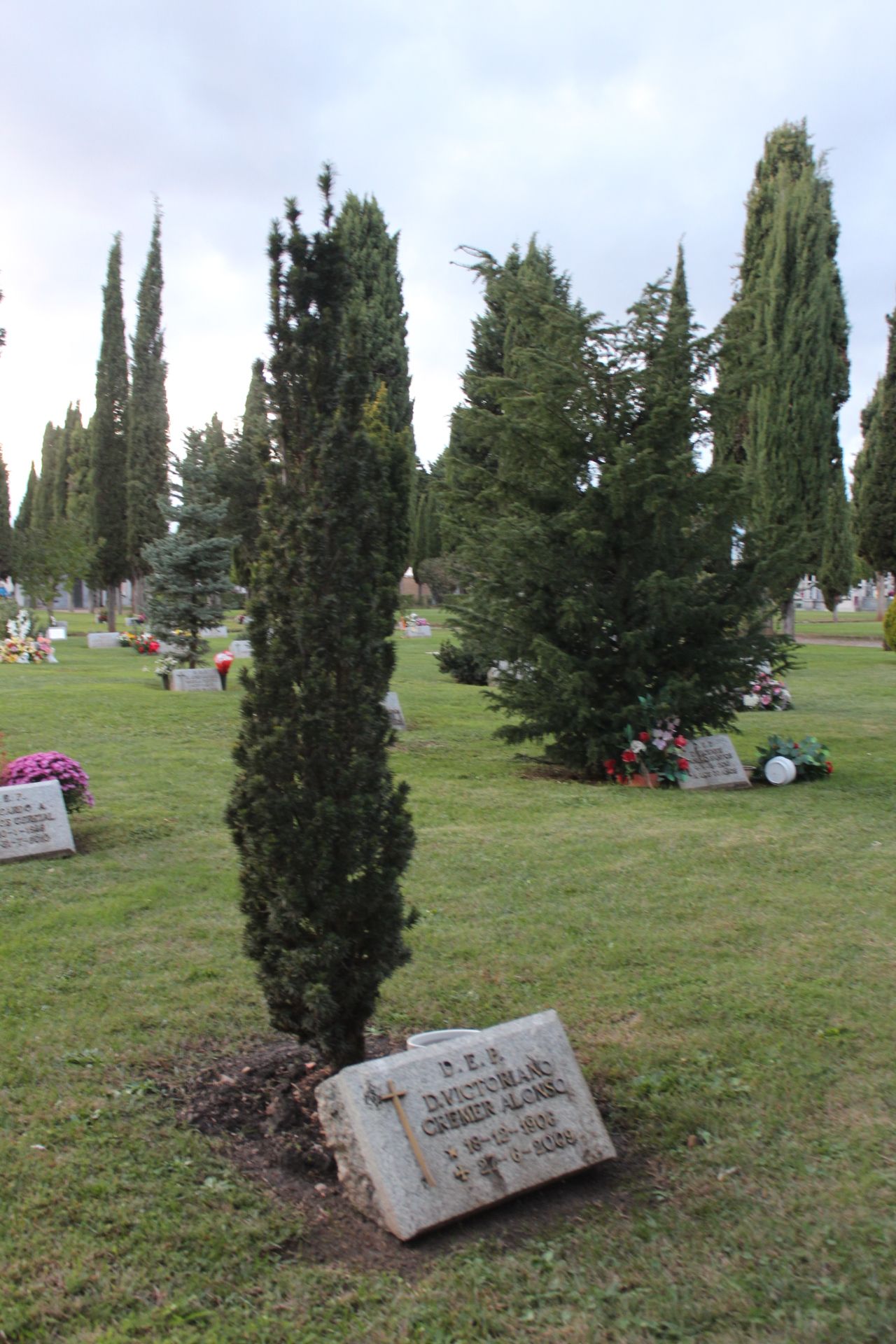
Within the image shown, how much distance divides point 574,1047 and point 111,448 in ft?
122

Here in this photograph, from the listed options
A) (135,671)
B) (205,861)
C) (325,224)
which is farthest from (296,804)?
(135,671)

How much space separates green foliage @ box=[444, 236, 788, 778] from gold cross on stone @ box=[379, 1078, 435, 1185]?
23.5 ft

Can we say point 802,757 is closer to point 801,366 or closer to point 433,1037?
point 433,1037

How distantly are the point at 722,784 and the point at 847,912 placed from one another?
179 inches

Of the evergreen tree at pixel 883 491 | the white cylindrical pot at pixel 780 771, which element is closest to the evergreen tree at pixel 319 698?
the white cylindrical pot at pixel 780 771

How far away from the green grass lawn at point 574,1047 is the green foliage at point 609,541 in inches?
65.5

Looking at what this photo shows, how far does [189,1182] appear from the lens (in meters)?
3.47

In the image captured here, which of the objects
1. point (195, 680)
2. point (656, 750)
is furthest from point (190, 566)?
point (656, 750)

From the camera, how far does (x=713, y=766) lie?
10906mm

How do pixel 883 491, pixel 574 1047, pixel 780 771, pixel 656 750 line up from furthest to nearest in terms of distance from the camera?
pixel 883 491 → pixel 780 771 → pixel 656 750 → pixel 574 1047

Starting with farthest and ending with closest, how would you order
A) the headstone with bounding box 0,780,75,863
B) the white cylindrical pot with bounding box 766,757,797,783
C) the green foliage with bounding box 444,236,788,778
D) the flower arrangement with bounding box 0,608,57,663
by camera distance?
the flower arrangement with bounding box 0,608,57,663 < the white cylindrical pot with bounding box 766,757,797,783 < the green foliage with bounding box 444,236,788,778 < the headstone with bounding box 0,780,75,863

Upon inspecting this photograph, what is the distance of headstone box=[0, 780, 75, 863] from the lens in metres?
7.42

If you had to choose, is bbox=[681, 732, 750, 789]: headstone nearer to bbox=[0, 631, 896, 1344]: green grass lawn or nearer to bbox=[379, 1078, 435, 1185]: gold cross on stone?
bbox=[0, 631, 896, 1344]: green grass lawn

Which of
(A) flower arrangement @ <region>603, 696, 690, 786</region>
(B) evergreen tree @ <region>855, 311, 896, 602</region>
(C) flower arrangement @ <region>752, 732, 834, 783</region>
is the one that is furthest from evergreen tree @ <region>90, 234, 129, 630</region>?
(C) flower arrangement @ <region>752, 732, 834, 783</region>
